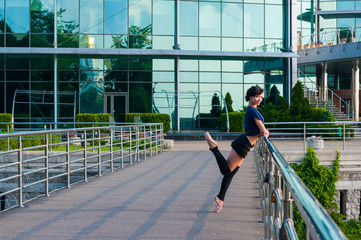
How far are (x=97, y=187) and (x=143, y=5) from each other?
2735cm

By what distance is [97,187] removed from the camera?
10398mm

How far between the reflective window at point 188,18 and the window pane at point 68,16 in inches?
279

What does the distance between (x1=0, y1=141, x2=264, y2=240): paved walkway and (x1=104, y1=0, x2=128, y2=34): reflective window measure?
81.4 feet

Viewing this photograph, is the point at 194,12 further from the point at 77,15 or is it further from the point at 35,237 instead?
the point at 35,237

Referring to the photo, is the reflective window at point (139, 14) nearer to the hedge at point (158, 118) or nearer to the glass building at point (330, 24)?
the hedge at point (158, 118)

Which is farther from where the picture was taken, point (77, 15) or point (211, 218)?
point (77, 15)

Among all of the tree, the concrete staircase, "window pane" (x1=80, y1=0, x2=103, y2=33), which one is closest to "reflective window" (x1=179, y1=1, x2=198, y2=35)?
the tree

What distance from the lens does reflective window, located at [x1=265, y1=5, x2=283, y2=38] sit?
124 ft

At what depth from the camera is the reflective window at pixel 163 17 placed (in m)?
36.1

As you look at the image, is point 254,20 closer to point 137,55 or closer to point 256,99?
point 137,55

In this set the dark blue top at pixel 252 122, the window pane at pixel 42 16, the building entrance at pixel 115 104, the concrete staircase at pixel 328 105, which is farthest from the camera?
the concrete staircase at pixel 328 105

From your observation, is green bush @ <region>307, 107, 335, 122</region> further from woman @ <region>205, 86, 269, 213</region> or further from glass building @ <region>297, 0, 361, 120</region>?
woman @ <region>205, 86, 269, 213</region>

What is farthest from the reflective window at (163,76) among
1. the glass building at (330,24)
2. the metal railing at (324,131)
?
the glass building at (330,24)

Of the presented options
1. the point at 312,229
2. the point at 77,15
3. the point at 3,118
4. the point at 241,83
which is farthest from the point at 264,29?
the point at 312,229
